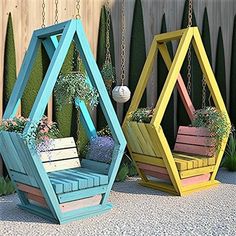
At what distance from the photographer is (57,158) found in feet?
14.4

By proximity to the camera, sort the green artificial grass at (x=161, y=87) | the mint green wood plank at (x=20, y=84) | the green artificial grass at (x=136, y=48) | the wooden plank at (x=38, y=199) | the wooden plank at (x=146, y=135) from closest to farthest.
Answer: the wooden plank at (x=38, y=199)
the mint green wood plank at (x=20, y=84)
the wooden plank at (x=146, y=135)
the green artificial grass at (x=136, y=48)
the green artificial grass at (x=161, y=87)

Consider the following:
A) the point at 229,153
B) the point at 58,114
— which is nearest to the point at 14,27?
the point at 58,114

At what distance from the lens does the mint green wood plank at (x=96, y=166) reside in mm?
4215

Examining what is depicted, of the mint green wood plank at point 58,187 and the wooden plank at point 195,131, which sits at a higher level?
the wooden plank at point 195,131

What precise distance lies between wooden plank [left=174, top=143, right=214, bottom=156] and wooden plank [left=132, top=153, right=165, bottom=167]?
727 mm

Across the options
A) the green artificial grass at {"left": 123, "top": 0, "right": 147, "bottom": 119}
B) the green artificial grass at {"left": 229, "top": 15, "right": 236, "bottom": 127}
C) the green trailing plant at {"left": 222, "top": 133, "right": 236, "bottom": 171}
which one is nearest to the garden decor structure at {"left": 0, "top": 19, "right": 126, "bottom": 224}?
the green artificial grass at {"left": 123, "top": 0, "right": 147, "bottom": 119}

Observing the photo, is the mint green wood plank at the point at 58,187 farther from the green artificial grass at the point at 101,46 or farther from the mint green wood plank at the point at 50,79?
the green artificial grass at the point at 101,46

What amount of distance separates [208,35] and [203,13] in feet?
1.47

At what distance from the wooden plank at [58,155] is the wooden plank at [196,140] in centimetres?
173

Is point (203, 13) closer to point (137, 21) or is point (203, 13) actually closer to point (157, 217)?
point (137, 21)

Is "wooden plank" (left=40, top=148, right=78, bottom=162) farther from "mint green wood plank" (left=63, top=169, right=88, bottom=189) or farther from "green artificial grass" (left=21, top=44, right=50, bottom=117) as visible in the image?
"green artificial grass" (left=21, top=44, right=50, bottom=117)

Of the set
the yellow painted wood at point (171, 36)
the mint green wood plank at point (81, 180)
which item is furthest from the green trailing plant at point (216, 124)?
the mint green wood plank at point (81, 180)

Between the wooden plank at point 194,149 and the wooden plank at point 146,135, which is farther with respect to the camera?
the wooden plank at point 194,149

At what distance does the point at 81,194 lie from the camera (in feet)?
12.6
